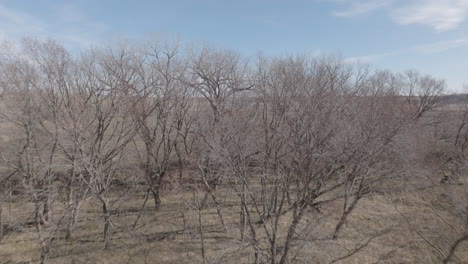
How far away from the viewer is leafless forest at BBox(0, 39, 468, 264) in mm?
9117

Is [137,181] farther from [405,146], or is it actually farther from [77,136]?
[405,146]

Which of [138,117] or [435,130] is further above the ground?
[138,117]

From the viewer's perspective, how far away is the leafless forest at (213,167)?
9117 millimetres

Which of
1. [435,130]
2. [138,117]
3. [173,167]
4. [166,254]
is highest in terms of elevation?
[138,117]

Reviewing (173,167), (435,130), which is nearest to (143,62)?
(173,167)

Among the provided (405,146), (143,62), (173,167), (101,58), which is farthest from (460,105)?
(101,58)

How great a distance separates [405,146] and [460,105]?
60.0 ft

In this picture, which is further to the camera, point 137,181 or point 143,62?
point 137,181

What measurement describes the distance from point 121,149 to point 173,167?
21.3 feet

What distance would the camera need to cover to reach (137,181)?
16.6m

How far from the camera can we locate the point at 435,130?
25188 millimetres

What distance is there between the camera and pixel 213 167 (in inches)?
450

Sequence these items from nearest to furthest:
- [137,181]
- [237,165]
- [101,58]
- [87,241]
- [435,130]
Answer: [237,165] < [87,241] < [101,58] < [137,181] < [435,130]

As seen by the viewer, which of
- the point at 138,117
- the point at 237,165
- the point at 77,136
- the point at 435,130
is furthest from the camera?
the point at 435,130
